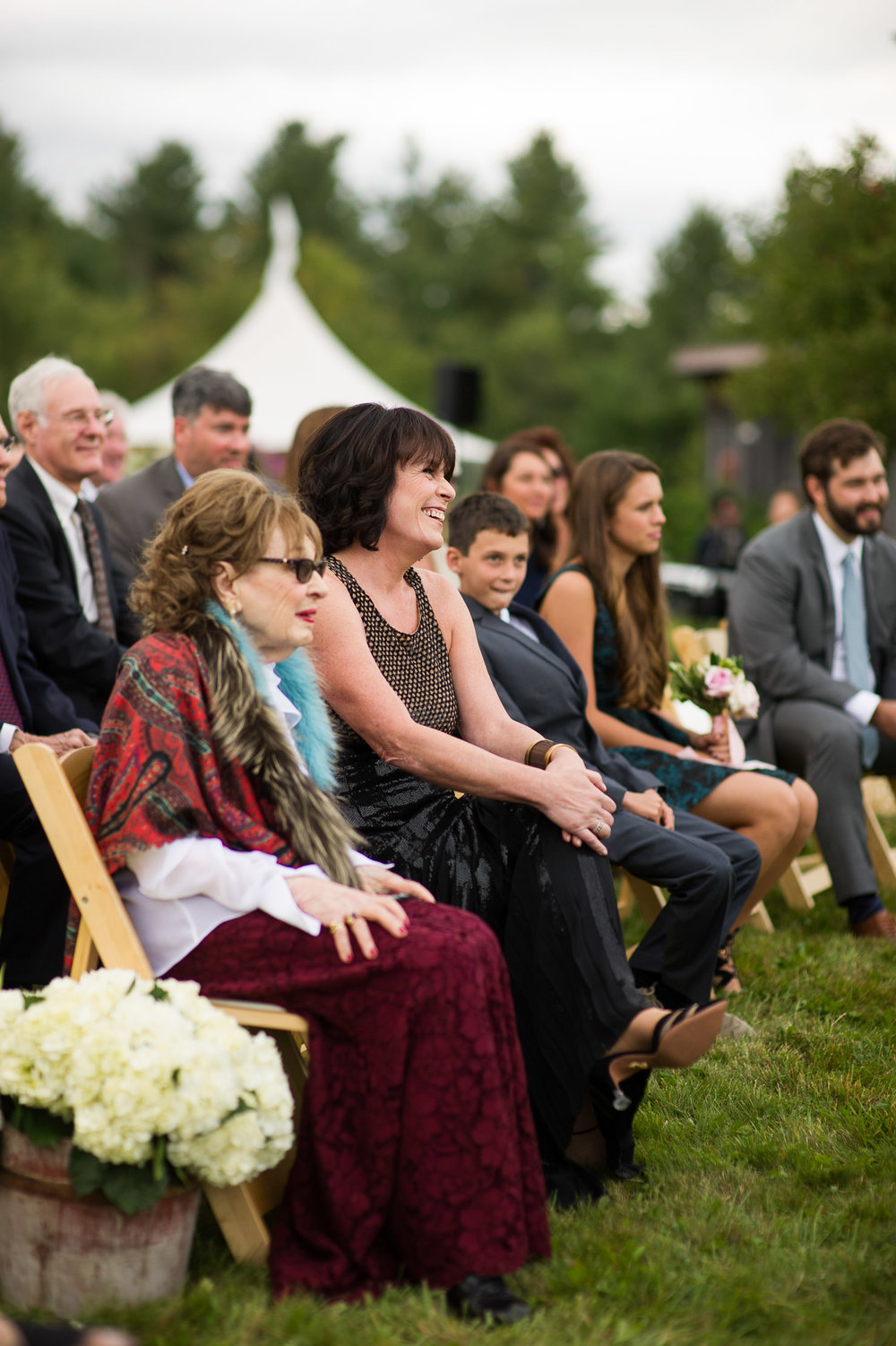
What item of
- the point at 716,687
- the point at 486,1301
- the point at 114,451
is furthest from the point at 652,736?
the point at 114,451

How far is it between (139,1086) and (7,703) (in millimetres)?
1855

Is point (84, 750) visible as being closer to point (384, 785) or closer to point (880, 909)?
point (384, 785)

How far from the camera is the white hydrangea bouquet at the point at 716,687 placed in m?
4.77

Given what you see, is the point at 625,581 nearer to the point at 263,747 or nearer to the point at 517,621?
the point at 517,621

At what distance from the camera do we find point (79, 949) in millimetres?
2629

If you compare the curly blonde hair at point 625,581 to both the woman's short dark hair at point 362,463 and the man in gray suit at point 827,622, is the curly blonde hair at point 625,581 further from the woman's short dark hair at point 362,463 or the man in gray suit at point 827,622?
the woman's short dark hair at point 362,463

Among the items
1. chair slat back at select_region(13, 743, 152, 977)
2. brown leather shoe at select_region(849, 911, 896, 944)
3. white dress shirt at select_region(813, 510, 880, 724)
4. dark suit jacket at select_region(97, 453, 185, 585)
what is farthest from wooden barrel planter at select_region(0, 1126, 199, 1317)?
white dress shirt at select_region(813, 510, 880, 724)

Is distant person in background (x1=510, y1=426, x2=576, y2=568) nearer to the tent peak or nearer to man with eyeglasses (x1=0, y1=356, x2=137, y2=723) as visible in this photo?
man with eyeglasses (x1=0, y1=356, x2=137, y2=723)

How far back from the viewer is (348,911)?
2498mm

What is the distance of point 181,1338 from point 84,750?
→ 3.82 ft

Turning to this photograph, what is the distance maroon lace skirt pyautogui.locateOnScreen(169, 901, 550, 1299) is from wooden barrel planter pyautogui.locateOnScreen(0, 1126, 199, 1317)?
0.27 metres

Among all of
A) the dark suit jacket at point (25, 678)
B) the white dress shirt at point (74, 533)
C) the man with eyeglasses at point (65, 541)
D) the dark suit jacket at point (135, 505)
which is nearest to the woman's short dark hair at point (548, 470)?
the dark suit jacket at point (135, 505)

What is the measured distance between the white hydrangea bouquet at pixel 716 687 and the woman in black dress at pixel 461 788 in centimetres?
156

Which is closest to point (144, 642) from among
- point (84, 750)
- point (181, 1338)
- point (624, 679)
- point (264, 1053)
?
point (84, 750)
